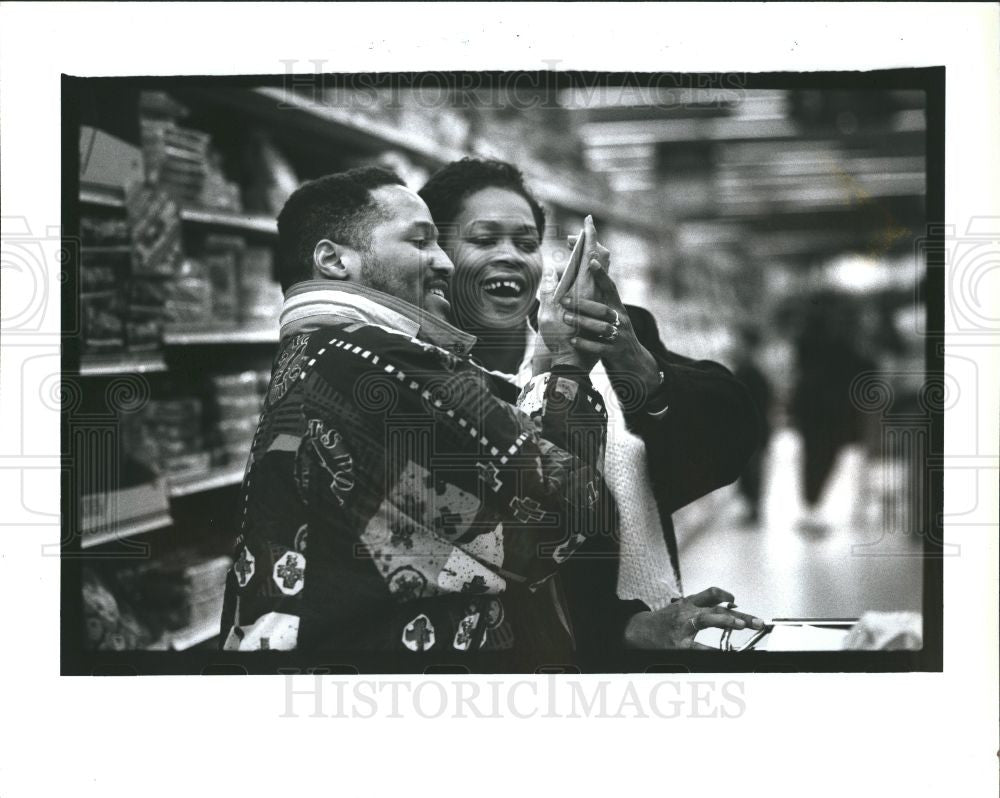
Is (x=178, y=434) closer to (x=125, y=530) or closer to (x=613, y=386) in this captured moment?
(x=125, y=530)

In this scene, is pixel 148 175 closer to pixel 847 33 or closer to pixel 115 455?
pixel 115 455

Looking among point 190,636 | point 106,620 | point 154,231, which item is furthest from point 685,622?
point 154,231

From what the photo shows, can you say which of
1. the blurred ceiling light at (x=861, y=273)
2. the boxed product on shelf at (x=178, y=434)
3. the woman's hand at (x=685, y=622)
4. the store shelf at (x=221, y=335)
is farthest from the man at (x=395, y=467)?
the blurred ceiling light at (x=861, y=273)

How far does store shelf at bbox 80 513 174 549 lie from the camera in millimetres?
2506

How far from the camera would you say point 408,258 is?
238 cm

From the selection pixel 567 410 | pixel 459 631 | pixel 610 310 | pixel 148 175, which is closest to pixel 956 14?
pixel 610 310

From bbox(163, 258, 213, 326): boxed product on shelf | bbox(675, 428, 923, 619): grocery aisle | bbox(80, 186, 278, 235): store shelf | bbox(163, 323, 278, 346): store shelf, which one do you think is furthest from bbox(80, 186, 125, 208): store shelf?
bbox(675, 428, 923, 619): grocery aisle

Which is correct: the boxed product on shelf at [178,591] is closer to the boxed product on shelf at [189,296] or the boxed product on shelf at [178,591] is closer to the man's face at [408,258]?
the boxed product on shelf at [189,296]

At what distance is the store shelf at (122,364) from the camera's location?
8.20 feet

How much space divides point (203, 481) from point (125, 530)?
29cm

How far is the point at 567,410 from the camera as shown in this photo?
2.40m

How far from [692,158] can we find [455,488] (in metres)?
2.17

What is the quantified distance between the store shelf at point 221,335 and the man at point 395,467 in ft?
1.02

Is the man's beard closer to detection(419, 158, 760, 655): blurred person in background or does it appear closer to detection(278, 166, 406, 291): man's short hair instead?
detection(278, 166, 406, 291): man's short hair
